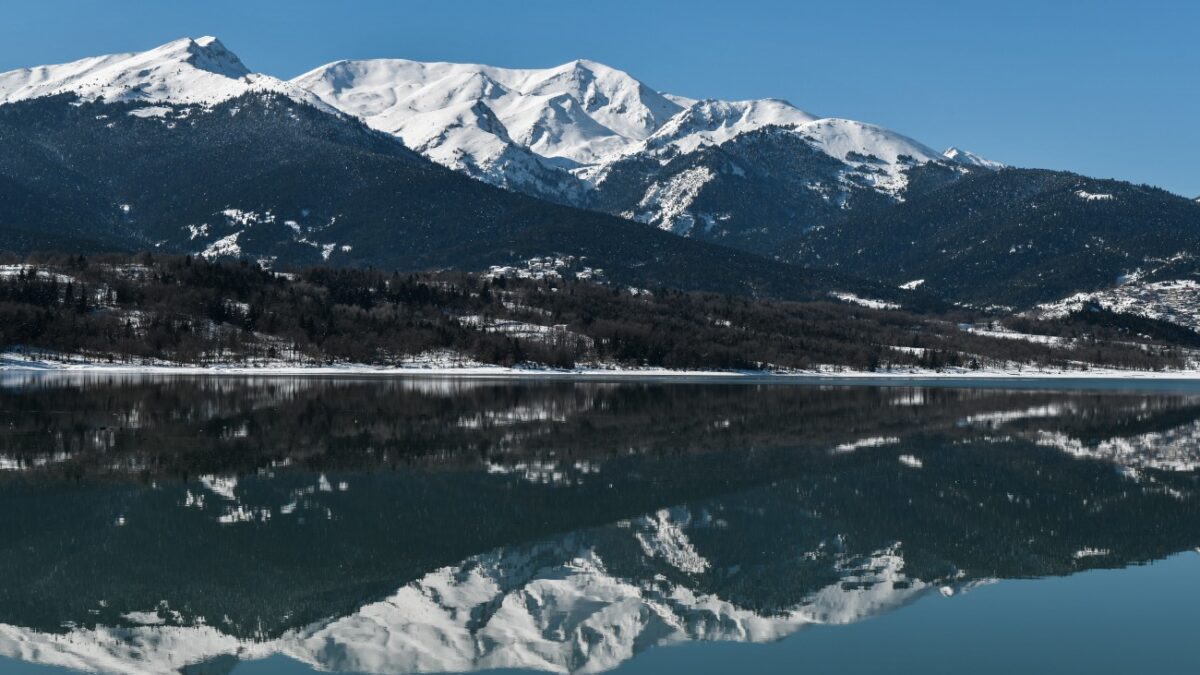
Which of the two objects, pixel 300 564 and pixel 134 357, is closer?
pixel 300 564

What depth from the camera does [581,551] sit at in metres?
38.4

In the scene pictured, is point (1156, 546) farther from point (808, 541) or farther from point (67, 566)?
point (67, 566)

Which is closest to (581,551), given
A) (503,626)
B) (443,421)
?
(503,626)

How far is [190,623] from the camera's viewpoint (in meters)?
28.6

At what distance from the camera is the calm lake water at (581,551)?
2706 centimetres

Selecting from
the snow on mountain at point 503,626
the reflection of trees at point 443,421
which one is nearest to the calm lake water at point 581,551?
the snow on mountain at point 503,626

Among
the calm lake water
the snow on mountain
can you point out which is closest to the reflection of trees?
the calm lake water

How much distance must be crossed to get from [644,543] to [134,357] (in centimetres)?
16850

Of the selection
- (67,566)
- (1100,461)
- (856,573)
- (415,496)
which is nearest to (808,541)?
(856,573)

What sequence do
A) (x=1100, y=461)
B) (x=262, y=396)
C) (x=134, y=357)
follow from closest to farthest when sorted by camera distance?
(x=1100, y=461) < (x=262, y=396) < (x=134, y=357)

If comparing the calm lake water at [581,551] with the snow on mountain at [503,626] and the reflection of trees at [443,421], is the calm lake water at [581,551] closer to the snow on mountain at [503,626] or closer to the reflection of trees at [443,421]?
the snow on mountain at [503,626]

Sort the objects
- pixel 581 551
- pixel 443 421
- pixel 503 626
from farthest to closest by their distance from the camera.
→ pixel 443 421 → pixel 581 551 → pixel 503 626

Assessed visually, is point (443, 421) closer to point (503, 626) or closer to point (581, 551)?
point (581, 551)

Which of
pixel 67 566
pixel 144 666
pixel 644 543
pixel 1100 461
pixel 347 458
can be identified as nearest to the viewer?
pixel 144 666
